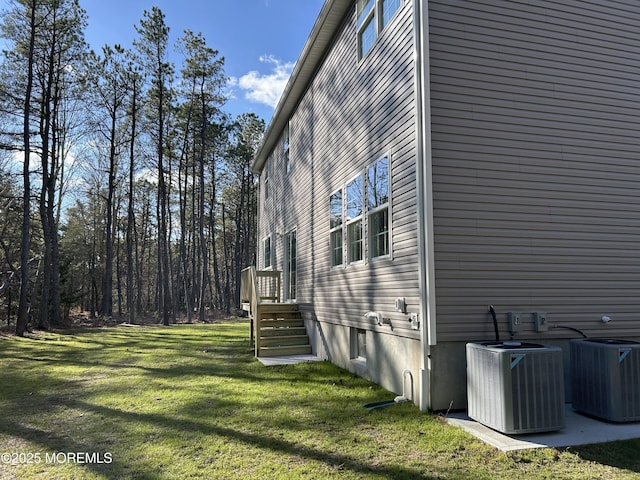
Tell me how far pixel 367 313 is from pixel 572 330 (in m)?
2.55

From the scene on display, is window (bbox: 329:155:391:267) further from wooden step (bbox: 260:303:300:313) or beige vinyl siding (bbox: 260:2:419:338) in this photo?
wooden step (bbox: 260:303:300:313)

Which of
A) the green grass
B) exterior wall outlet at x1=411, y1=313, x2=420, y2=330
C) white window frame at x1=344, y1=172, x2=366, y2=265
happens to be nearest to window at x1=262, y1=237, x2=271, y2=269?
the green grass

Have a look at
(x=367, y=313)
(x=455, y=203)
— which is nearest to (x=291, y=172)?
(x=367, y=313)

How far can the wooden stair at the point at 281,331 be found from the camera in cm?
890

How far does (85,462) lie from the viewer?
351cm

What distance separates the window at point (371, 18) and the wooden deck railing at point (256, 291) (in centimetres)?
533

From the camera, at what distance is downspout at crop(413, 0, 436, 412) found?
4.54m

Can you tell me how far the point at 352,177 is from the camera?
6.98m

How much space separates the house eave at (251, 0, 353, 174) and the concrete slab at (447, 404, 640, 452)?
6.83 m

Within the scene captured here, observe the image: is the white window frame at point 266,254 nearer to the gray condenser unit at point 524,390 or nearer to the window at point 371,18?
the window at point 371,18

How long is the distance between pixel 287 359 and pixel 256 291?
5.72ft

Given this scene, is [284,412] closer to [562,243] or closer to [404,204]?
[404,204]

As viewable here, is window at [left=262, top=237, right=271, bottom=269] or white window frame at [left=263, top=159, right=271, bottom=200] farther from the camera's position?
white window frame at [left=263, top=159, right=271, bottom=200]

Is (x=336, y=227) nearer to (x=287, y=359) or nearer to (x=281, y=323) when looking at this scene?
(x=287, y=359)
